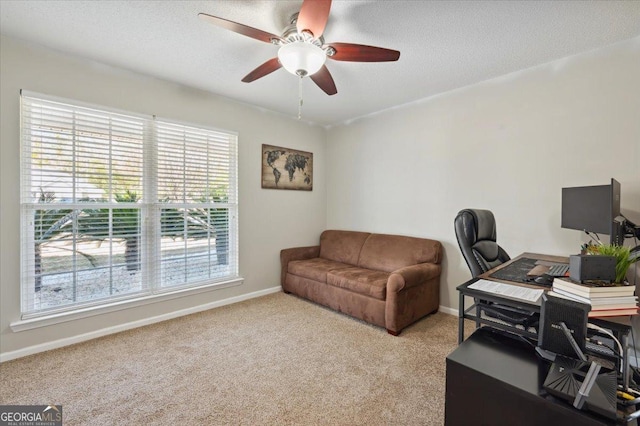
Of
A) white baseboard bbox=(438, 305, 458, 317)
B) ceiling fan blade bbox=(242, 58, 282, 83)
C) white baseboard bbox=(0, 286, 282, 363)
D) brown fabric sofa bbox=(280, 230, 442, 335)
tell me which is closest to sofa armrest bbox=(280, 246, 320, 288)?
brown fabric sofa bbox=(280, 230, 442, 335)

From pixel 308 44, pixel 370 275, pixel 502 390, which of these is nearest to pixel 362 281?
pixel 370 275

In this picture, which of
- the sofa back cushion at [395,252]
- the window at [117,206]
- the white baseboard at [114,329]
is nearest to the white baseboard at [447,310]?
the sofa back cushion at [395,252]

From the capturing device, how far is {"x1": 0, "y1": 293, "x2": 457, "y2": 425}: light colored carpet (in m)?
1.64

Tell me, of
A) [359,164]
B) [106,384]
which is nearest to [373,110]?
[359,164]

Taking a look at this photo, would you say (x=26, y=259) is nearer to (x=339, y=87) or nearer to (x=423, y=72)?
(x=339, y=87)

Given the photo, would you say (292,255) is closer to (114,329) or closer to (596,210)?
(114,329)

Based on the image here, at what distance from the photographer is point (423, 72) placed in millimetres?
2676

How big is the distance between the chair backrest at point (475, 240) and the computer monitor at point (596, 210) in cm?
63

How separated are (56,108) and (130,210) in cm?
102

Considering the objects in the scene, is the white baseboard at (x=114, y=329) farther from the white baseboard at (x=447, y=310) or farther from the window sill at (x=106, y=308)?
the white baseboard at (x=447, y=310)

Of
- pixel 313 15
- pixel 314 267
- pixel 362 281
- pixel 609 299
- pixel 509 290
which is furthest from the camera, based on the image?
pixel 314 267

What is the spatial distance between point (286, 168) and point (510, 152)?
2713mm

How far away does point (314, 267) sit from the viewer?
3535 millimetres

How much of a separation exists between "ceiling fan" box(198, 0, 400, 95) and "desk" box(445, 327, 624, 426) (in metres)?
1.80
